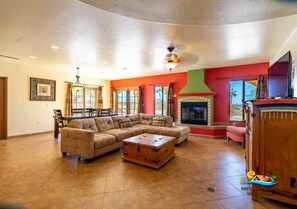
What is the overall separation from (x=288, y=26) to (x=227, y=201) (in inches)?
123

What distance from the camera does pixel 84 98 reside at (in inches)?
321

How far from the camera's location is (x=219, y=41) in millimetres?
3459

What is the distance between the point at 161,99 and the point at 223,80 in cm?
289

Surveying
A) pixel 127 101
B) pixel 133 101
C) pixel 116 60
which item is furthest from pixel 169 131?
pixel 127 101

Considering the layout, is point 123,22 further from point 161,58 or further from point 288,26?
point 288,26

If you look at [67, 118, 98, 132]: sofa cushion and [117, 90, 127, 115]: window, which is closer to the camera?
[67, 118, 98, 132]: sofa cushion

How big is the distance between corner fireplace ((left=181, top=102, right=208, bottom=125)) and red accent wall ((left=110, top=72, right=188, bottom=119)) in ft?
1.85

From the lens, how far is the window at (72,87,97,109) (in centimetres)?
768

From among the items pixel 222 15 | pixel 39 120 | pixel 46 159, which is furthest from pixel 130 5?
pixel 39 120

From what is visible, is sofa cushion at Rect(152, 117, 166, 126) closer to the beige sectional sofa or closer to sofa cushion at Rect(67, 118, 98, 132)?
the beige sectional sofa

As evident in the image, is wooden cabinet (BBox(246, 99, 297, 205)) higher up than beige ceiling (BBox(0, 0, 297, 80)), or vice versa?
beige ceiling (BBox(0, 0, 297, 80))

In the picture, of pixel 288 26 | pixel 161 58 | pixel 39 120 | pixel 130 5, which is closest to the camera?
pixel 130 5

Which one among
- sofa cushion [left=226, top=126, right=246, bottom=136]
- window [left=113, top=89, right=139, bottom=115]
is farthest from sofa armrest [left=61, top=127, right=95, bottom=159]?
window [left=113, top=89, right=139, bottom=115]

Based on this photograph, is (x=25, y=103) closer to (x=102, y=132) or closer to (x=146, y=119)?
(x=102, y=132)
